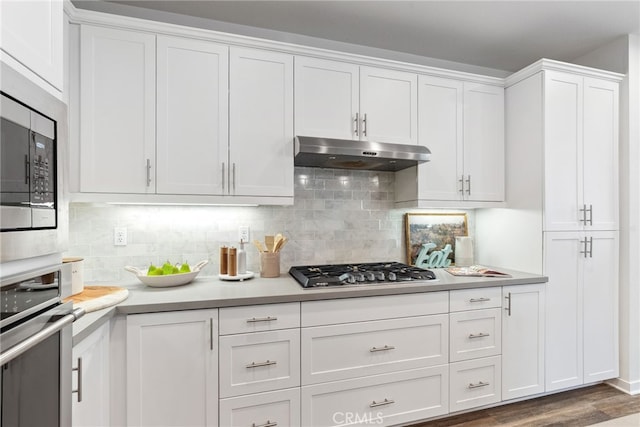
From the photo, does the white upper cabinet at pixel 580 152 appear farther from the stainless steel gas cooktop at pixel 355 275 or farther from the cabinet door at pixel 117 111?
the cabinet door at pixel 117 111

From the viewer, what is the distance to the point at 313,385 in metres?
1.85

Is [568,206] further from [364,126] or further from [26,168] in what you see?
[26,168]

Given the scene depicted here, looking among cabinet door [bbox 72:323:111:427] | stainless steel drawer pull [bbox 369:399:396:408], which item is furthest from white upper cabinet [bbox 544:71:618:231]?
cabinet door [bbox 72:323:111:427]

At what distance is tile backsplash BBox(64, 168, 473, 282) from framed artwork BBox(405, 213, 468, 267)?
0.08 meters

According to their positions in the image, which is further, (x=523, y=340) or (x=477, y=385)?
(x=523, y=340)

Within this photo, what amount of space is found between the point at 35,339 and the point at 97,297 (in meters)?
1.09

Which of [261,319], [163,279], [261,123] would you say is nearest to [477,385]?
[261,319]

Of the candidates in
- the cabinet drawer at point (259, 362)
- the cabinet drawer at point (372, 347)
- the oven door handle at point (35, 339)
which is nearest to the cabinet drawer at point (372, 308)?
the cabinet drawer at point (372, 347)

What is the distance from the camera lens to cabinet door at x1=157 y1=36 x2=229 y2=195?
1.94 m

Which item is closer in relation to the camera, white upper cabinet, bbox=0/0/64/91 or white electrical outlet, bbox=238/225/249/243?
white upper cabinet, bbox=0/0/64/91

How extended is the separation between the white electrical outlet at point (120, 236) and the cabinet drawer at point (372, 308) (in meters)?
1.25

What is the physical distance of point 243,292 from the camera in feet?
5.99

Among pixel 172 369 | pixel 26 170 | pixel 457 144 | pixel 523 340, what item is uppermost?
pixel 457 144

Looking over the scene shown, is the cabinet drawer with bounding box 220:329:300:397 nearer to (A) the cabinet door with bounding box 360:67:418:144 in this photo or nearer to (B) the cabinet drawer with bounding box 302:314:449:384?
(B) the cabinet drawer with bounding box 302:314:449:384
